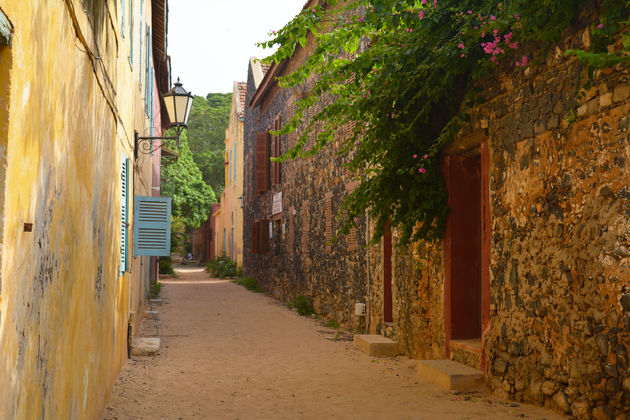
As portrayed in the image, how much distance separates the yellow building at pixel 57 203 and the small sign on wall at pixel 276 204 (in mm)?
11169

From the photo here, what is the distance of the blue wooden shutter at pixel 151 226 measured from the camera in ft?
26.3

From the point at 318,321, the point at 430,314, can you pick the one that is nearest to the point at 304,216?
the point at 318,321

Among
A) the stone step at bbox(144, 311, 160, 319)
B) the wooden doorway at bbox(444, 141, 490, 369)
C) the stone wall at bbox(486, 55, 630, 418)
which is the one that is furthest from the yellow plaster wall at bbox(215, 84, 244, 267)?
the stone wall at bbox(486, 55, 630, 418)

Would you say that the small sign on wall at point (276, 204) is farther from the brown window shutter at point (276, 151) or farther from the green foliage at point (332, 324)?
the green foliage at point (332, 324)

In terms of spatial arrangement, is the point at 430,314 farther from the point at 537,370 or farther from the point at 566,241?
the point at 566,241

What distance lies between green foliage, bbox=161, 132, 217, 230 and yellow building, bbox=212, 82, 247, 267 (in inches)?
50.2

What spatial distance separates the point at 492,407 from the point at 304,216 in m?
8.81

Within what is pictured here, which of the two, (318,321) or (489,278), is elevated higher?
(489,278)

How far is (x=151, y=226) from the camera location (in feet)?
26.4

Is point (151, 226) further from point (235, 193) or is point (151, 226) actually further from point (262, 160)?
point (235, 193)

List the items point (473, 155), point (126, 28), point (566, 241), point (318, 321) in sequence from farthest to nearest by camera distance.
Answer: point (318, 321) → point (473, 155) → point (126, 28) → point (566, 241)

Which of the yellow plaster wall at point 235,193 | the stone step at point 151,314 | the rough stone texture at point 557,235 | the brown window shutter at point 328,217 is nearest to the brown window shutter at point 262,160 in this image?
the yellow plaster wall at point 235,193

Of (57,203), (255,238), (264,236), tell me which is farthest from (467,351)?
(255,238)

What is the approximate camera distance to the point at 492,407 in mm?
5191
